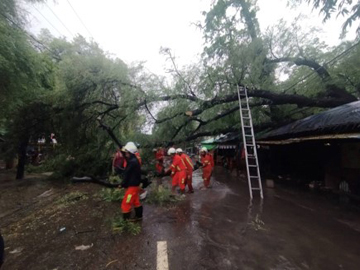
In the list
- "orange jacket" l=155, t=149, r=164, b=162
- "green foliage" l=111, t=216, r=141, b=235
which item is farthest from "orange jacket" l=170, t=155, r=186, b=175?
"orange jacket" l=155, t=149, r=164, b=162

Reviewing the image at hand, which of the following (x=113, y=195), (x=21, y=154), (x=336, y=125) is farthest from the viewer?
(x=21, y=154)

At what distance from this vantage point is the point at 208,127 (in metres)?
11.4

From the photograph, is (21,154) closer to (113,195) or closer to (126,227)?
(113,195)

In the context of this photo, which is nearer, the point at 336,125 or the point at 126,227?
the point at 126,227

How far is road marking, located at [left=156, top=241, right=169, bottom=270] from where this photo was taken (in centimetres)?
317

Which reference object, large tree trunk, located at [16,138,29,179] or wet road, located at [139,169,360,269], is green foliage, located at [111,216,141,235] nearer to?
wet road, located at [139,169,360,269]

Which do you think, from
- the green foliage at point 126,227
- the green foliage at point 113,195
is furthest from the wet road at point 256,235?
the green foliage at point 113,195

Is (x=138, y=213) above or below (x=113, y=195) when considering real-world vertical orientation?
below

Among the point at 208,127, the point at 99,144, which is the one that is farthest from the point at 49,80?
the point at 208,127

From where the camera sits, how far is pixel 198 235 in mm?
4254

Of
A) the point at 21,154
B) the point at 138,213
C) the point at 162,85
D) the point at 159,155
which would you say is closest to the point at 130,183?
the point at 138,213

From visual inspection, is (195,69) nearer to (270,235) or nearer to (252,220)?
(252,220)

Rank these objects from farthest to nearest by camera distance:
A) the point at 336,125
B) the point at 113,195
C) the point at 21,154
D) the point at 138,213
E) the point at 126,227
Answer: the point at 21,154 → the point at 113,195 → the point at 336,125 → the point at 138,213 → the point at 126,227

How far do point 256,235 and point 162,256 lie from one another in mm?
1959
